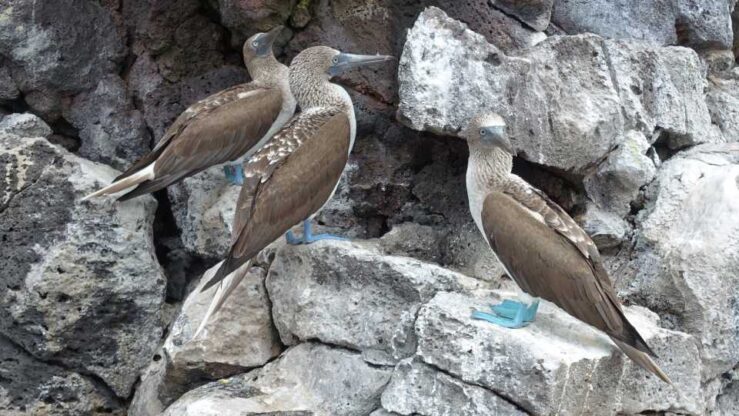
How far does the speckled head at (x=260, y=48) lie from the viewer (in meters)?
5.60

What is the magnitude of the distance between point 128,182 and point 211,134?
1.85 ft

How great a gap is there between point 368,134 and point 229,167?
3.08 feet

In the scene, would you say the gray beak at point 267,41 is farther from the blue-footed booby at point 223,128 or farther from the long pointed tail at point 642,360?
the long pointed tail at point 642,360

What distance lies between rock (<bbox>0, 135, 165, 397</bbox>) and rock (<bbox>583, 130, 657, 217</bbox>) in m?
2.80

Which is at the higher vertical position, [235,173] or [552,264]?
[552,264]

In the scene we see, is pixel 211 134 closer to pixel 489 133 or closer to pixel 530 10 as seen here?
pixel 489 133

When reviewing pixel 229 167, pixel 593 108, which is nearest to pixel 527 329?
pixel 593 108

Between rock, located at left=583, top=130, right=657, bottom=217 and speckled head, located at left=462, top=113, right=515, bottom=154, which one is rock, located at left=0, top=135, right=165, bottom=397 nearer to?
speckled head, located at left=462, top=113, right=515, bottom=154

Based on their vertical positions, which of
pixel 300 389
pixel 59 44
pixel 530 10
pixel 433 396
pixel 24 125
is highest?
pixel 530 10

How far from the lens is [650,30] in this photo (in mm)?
6352

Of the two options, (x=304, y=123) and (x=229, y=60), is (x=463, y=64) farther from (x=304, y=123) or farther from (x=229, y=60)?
Answer: (x=229, y=60)

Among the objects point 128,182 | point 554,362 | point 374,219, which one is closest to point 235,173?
point 128,182

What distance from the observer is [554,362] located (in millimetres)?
3949

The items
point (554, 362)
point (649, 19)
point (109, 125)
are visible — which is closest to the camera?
point (554, 362)
